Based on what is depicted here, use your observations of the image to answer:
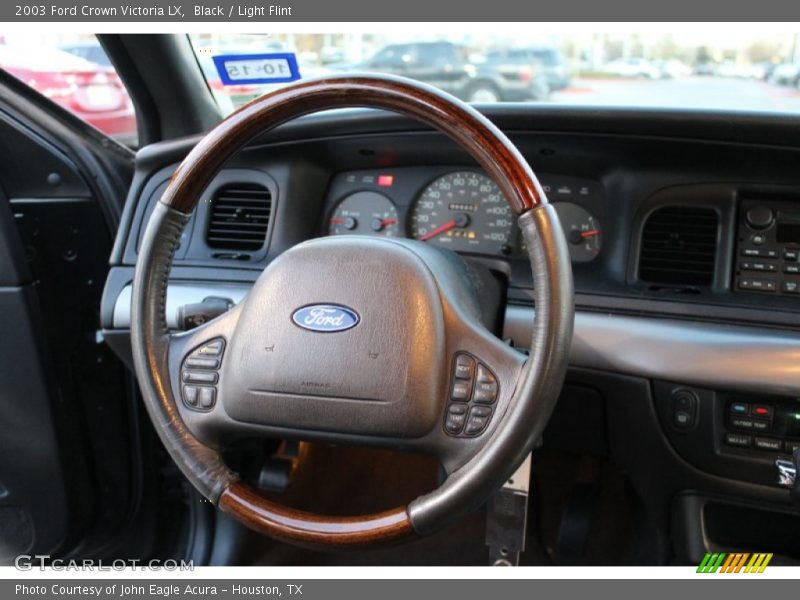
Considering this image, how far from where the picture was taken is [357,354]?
1.05 meters

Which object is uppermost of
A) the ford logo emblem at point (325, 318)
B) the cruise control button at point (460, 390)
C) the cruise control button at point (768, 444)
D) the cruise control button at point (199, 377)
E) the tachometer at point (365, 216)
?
the tachometer at point (365, 216)

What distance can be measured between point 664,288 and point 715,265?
124 mm

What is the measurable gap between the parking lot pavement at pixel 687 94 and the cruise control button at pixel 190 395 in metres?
1.02

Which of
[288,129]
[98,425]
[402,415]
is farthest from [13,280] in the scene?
[402,415]

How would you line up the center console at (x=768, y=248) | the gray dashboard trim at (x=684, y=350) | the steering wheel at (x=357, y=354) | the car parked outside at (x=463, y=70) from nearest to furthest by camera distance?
1. the steering wheel at (x=357, y=354)
2. the gray dashboard trim at (x=684, y=350)
3. the center console at (x=768, y=248)
4. the car parked outside at (x=463, y=70)

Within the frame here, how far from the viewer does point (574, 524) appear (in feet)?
6.04

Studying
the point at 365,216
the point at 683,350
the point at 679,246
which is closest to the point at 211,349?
the point at 365,216

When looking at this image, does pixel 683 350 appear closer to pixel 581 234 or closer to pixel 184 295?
pixel 581 234

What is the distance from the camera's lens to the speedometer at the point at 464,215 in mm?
1692

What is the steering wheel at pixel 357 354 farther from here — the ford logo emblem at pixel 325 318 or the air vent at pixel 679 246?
the air vent at pixel 679 246

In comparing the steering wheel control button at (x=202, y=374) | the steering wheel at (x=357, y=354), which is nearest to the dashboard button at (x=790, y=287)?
the steering wheel at (x=357, y=354)

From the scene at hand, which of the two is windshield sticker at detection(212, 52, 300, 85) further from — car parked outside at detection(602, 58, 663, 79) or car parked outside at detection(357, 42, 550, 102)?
car parked outside at detection(602, 58, 663, 79)

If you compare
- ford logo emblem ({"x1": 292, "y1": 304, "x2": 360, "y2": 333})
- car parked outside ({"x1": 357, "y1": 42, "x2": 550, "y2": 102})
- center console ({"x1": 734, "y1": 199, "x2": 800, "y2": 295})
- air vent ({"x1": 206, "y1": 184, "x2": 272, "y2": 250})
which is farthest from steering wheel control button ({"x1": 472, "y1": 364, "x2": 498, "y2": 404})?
car parked outside ({"x1": 357, "y1": 42, "x2": 550, "y2": 102})

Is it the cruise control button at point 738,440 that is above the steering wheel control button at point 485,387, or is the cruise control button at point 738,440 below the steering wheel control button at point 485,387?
below
